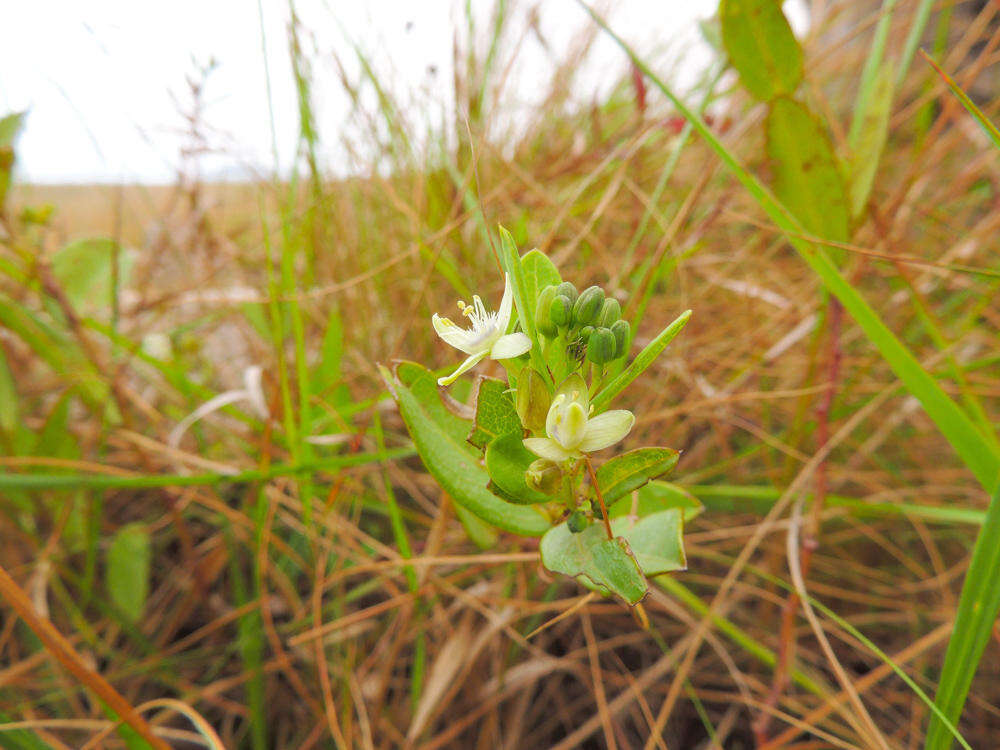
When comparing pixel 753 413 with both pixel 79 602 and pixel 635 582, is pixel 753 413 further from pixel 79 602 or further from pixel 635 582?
pixel 79 602

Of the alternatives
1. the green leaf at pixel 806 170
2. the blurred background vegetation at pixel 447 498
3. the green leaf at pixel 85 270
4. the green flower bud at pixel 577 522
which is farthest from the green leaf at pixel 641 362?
the green leaf at pixel 85 270

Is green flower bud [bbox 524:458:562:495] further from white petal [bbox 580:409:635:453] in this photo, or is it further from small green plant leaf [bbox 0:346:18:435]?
small green plant leaf [bbox 0:346:18:435]

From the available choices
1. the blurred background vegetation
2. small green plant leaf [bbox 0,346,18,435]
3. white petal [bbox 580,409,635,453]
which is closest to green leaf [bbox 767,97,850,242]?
the blurred background vegetation

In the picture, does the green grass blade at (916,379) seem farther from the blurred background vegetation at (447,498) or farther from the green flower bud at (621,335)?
the green flower bud at (621,335)

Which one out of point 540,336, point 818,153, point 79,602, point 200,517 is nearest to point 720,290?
point 818,153

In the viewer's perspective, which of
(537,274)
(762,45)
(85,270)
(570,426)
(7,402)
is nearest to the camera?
(570,426)

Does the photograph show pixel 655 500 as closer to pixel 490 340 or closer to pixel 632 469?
pixel 632 469

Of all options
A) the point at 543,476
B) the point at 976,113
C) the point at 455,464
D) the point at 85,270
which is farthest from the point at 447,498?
the point at 85,270

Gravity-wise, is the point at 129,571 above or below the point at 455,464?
below
